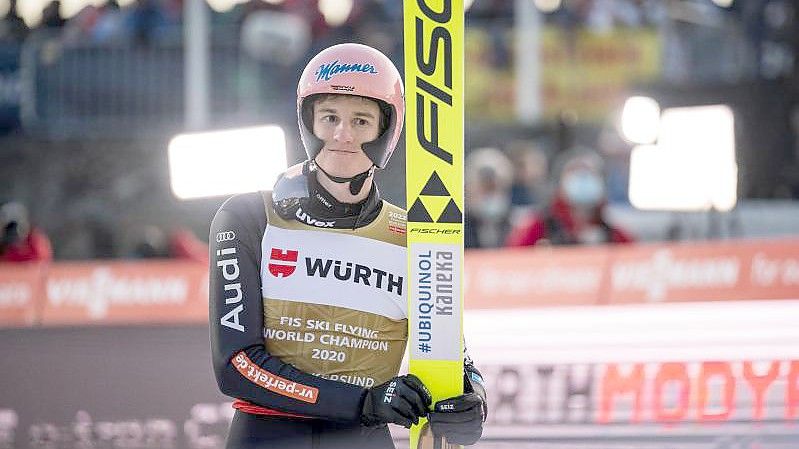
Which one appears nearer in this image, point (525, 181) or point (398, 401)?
point (398, 401)

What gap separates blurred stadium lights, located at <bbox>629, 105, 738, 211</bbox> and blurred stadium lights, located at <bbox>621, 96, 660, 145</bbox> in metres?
0.61

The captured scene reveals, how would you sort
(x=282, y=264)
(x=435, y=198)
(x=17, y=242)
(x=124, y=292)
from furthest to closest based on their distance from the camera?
1. (x=17, y=242)
2. (x=124, y=292)
3. (x=282, y=264)
4. (x=435, y=198)

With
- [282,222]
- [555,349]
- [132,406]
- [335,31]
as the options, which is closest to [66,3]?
[335,31]

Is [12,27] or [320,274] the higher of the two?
[12,27]

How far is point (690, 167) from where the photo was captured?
827cm

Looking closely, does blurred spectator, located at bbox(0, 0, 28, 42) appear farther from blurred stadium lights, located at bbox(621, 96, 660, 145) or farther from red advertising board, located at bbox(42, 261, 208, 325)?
blurred stadium lights, located at bbox(621, 96, 660, 145)

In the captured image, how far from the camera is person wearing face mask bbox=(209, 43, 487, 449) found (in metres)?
3.14

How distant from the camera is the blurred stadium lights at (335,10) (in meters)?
11.7

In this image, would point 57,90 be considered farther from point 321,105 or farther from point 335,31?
point 321,105

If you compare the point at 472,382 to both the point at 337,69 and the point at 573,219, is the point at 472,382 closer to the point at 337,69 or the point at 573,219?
the point at 337,69

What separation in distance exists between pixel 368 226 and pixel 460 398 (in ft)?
1.63

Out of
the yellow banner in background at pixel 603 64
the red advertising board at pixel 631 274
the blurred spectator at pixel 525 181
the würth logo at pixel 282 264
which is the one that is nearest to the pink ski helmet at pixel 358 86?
the würth logo at pixel 282 264

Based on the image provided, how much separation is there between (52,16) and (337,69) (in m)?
9.69

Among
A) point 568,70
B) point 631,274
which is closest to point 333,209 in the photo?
point 631,274
